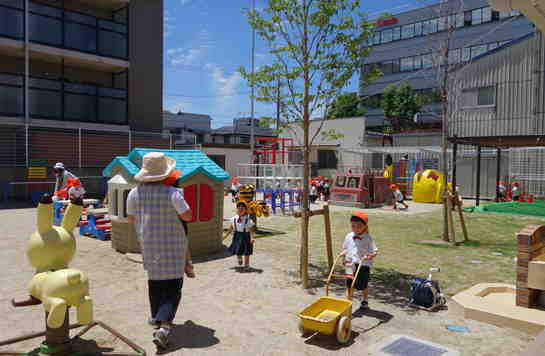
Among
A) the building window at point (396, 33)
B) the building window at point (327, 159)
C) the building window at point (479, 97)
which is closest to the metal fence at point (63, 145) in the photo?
the building window at point (327, 159)

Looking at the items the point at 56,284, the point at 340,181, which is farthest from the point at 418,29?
the point at 56,284

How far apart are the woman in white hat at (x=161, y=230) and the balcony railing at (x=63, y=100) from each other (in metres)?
19.8

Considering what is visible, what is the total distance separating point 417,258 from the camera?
29.5 feet

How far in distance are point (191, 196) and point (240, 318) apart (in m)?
3.64

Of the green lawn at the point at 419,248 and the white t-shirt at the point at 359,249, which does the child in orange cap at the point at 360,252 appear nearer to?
the white t-shirt at the point at 359,249

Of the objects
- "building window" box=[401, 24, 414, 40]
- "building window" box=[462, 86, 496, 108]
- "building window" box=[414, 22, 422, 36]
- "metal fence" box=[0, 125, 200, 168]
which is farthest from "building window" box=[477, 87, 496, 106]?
"building window" box=[401, 24, 414, 40]

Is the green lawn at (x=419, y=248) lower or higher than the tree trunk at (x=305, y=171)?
lower

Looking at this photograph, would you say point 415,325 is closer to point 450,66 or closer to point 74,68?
point 450,66

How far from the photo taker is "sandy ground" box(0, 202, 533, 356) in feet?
14.6

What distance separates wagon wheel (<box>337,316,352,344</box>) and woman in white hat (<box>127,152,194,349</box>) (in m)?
1.70

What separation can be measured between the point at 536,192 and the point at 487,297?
65.6 feet

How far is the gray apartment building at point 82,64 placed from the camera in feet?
67.8

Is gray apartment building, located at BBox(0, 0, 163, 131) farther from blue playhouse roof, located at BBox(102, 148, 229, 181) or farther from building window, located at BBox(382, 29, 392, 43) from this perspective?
building window, located at BBox(382, 29, 392, 43)

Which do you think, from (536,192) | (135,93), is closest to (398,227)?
(536,192)
